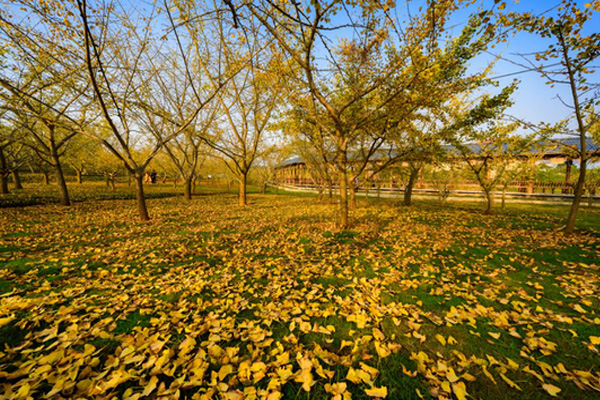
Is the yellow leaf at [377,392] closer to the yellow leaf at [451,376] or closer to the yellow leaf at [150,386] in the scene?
the yellow leaf at [451,376]

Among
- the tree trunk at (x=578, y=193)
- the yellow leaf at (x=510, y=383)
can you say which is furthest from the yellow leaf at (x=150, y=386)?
the tree trunk at (x=578, y=193)

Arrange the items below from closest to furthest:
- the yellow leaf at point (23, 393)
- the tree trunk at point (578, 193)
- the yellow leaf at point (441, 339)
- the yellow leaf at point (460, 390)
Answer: the yellow leaf at point (23, 393)
the yellow leaf at point (460, 390)
the yellow leaf at point (441, 339)
the tree trunk at point (578, 193)

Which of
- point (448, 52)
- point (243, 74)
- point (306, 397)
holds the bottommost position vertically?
point (306, 397)

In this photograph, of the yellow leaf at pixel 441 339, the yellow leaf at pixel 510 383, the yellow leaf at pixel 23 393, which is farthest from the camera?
the yellow leaf at pixel 441 339

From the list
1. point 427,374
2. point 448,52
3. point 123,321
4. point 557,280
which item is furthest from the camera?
point 448,52

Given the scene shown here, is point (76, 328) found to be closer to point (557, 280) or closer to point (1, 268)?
point (1, 268)

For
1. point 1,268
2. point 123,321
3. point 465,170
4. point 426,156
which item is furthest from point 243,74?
point 465,170

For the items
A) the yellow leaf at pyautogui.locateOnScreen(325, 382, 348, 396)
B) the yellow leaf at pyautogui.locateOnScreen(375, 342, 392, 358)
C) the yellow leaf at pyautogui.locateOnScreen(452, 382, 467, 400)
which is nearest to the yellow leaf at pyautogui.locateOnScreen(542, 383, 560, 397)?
the yellow leaf at pyautogui.locateOnScreen(452, 382, 467, 400)

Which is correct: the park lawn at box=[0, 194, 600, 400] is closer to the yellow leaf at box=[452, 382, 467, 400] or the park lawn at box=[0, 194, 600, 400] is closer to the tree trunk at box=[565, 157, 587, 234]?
the yellow leaf at box=[452, 382, 467, 400]

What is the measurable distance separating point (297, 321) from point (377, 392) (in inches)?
47.8

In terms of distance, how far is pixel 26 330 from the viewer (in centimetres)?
252

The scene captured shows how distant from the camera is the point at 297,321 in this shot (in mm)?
2809

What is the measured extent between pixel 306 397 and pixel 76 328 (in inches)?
112

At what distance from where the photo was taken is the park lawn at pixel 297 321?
194 cm
